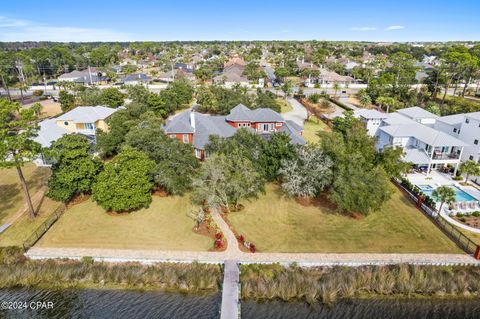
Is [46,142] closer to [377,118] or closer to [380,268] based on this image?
[380,268]

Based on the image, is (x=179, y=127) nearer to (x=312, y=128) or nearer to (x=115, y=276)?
(x=115, y=276)

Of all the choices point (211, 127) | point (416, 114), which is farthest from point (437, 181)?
point (211, 127)

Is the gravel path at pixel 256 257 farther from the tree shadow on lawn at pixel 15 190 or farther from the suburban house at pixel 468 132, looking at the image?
the suburban house at pixel 468 132

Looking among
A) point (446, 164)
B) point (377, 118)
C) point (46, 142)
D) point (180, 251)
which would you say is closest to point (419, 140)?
point (446, 164)

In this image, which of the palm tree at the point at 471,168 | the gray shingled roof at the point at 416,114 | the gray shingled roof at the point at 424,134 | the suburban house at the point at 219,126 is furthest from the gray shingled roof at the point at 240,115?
the palm tree at the point at 471,168

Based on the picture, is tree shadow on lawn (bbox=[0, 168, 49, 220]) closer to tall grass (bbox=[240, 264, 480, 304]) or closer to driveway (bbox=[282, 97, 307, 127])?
tall grass (bbox=[240, 264, 480, 304])

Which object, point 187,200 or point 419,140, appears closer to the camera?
point 187,200
